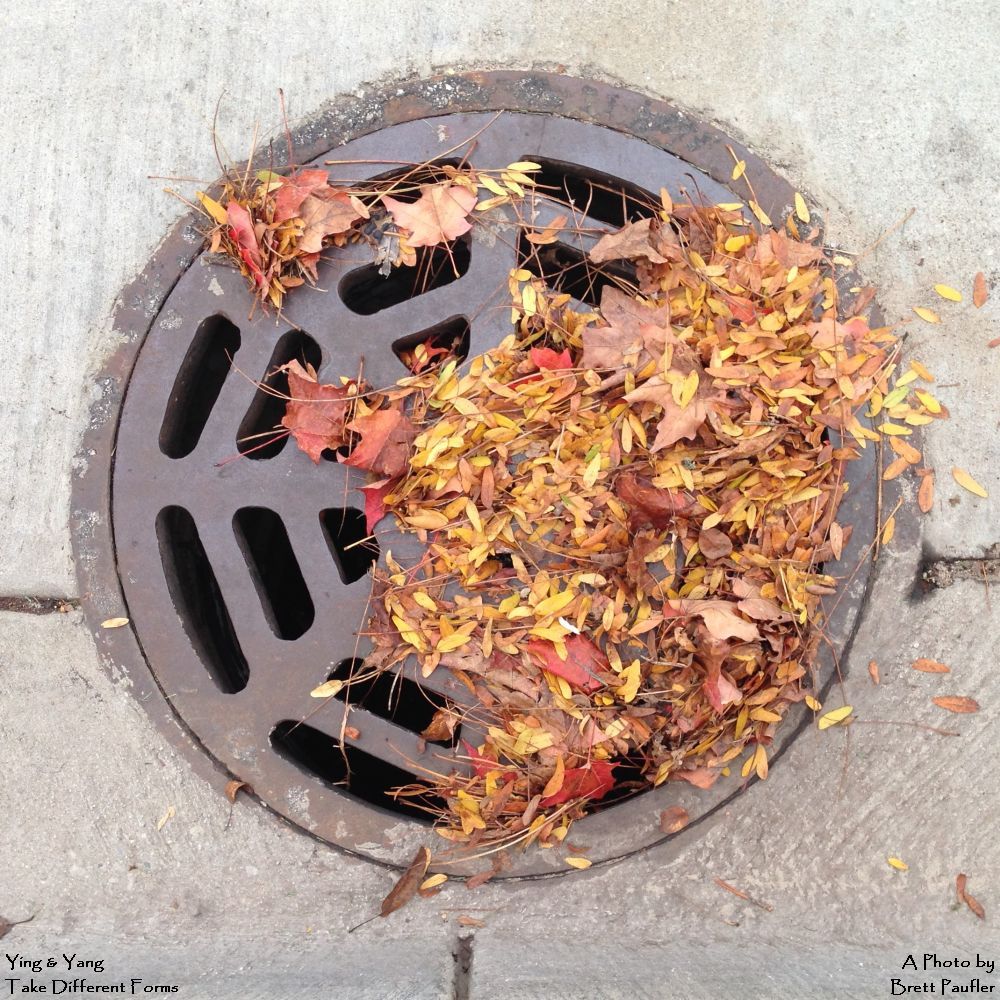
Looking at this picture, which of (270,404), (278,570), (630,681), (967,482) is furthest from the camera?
(278,570)

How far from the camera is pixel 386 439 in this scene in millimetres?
1362

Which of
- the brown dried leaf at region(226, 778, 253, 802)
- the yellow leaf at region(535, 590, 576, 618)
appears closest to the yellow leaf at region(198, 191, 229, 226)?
the yellow leaf at region(535, 590, 576, 618)

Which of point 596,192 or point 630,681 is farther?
point 596,192

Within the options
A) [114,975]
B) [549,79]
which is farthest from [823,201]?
[114,975]

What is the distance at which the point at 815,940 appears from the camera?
1397mm

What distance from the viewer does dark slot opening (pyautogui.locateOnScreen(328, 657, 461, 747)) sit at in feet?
4.83

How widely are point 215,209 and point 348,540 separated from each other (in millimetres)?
638

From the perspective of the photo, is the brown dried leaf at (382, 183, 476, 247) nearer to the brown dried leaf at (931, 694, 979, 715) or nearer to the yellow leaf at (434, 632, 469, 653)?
the yellow leaf at (434, 632, 469, 653)

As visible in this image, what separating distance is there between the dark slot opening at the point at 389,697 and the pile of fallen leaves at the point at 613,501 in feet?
0.27

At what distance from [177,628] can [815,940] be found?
1213 millimetres

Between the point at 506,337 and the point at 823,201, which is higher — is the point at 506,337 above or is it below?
below

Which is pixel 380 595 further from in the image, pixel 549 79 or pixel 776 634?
pixel 549 79

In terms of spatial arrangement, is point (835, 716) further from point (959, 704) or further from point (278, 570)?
point (278, 570)

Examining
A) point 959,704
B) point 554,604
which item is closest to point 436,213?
point 554,604
